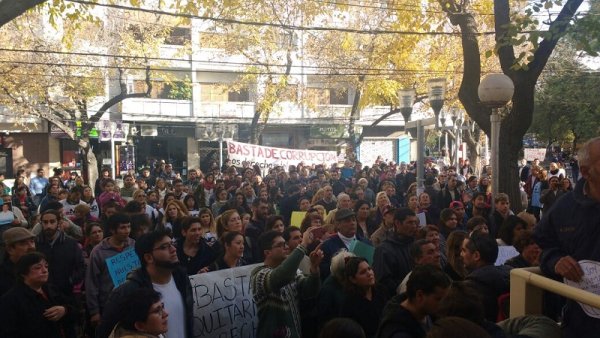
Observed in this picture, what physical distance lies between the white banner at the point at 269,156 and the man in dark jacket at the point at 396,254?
13828mm

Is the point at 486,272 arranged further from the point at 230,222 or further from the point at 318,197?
the point at 318,197

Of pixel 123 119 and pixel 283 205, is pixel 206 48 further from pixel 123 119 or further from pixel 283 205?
pixel 283 205

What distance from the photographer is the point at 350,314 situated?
170 inches

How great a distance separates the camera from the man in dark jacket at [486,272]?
12.6ft

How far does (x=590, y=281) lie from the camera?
8.48 feet

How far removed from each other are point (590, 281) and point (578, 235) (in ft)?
0.69

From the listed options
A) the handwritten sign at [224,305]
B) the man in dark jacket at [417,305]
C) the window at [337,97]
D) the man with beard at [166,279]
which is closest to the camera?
the man in dark jacket at [417,305]

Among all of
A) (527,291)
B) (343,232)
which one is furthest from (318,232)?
(527,291)

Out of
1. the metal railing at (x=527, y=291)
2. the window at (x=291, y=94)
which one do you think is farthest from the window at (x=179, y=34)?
the metal railing at (x=527, y=291)

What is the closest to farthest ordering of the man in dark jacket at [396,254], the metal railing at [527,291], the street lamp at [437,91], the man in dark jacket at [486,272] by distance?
1. the metal railing at [527,291]
2. the man in dark jacket at [486,272]
3. the man in dark jacket at [396,254]
4. the street lamp at [437,91]

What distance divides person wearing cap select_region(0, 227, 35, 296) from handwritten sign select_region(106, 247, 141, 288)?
0.76 metres

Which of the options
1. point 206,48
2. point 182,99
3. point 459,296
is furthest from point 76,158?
point 459,296

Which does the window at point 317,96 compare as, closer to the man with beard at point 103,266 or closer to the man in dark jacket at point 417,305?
the man with beard at point 103,266

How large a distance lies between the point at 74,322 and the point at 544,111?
95.8ft
